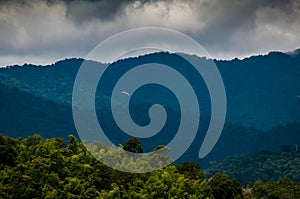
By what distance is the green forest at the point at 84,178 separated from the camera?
2962cm

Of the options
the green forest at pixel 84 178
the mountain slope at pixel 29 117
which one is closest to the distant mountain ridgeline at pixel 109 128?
the mountain slope at pixel 29 117

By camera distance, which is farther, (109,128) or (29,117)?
(29,117)

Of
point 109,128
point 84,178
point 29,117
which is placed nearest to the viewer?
point 84,178

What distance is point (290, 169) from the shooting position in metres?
110

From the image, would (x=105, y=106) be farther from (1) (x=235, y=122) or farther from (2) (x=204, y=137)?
(1) (x=235, y=122)

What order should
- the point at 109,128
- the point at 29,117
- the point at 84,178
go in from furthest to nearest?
the point at 29,117 → the point at 109,128 → the point at 84,178

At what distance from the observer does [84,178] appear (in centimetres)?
3148

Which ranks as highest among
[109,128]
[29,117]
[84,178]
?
[29,117]

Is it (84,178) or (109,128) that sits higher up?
(109,128)

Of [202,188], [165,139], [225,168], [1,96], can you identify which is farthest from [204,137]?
[202,188]

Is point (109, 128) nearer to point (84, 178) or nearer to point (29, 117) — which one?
point (29, 117)

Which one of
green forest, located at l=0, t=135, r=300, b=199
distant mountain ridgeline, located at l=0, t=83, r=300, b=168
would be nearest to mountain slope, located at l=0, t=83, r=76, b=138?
distant mountain ridgeline, located at l=0, t=83, r=300, b=168

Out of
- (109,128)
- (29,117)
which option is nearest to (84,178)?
(109,128)

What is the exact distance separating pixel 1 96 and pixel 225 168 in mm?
74828
